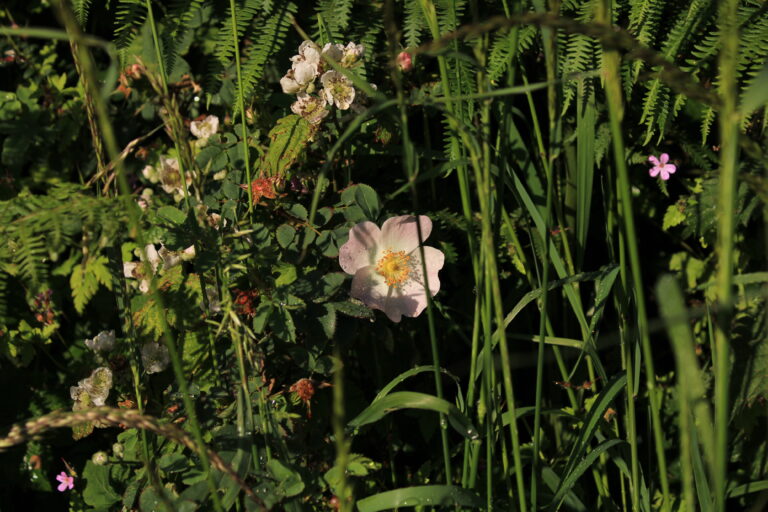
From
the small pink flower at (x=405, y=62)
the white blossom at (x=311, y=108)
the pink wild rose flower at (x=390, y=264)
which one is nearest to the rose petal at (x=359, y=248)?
the pink wild rose flower at (x=390, y=264)

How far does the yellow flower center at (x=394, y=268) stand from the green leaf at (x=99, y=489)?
2.42 feet

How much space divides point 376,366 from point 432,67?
0.77 metres

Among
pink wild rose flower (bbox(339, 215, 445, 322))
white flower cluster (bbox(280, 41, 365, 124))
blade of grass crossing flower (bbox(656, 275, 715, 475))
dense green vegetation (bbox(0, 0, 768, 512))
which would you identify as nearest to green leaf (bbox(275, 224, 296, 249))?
dense green vegetation (bbox(0, 0, 768, 512))

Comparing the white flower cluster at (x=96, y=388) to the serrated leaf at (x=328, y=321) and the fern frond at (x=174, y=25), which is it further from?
the fern frond at (x=174, y=25)

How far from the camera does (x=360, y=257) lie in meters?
1.61

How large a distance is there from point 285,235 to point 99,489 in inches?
28.2

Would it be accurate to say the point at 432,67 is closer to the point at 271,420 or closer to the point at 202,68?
the point at 202,68

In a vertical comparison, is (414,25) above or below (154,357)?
above

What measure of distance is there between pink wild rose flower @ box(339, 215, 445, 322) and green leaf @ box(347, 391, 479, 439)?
0.35m

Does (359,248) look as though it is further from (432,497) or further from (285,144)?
(432,497)

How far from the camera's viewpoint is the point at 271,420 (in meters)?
1.33

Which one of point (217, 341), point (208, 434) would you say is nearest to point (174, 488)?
point (208, 434)

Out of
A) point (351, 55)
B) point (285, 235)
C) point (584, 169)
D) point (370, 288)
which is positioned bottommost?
point (370, 288)

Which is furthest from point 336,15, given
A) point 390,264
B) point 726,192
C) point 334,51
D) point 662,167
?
point 726,192
